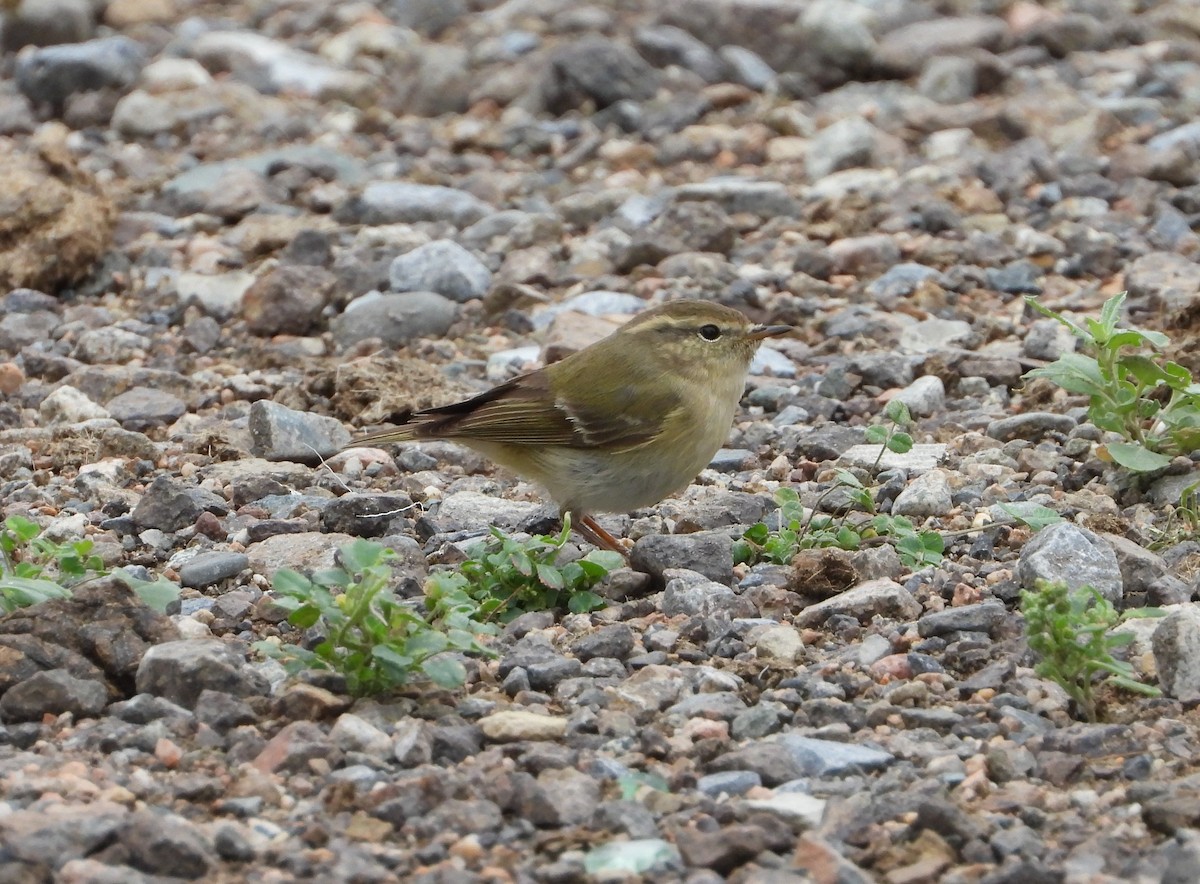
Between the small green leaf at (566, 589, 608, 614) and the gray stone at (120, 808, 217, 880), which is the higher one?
the gray stone at (120, 808, 217, 880)

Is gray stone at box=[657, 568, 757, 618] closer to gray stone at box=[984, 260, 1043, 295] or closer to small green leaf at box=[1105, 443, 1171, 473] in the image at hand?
small green leaf at box=[1105, 443, 1171, 473]

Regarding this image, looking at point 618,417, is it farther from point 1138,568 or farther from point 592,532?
point 1138,568

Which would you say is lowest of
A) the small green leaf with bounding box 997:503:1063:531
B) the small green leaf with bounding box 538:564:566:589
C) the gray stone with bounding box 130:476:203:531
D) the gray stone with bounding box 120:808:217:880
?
the gray stone with bounding box 130:476:203:531

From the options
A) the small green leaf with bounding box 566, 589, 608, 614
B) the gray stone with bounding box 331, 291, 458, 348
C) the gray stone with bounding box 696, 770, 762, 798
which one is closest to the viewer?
the gray stone with bounding box 696, 770, 762, 798

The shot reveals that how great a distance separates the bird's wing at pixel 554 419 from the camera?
7.04 m

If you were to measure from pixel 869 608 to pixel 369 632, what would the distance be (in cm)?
182

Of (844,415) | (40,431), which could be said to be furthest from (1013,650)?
(40,431)

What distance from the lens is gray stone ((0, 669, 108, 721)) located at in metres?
4.87

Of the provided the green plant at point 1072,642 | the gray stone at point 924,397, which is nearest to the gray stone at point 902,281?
the gray stone at point 924,397

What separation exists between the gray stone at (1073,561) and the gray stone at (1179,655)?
59 cm

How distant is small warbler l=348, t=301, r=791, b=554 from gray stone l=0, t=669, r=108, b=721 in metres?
2.45

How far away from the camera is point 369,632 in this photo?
15.9 feet

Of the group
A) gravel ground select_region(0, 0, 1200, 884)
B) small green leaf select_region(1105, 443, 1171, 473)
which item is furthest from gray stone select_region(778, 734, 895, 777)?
small green leaf select_region(1105, 443, 1171, 473)

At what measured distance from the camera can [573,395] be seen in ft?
23.7
